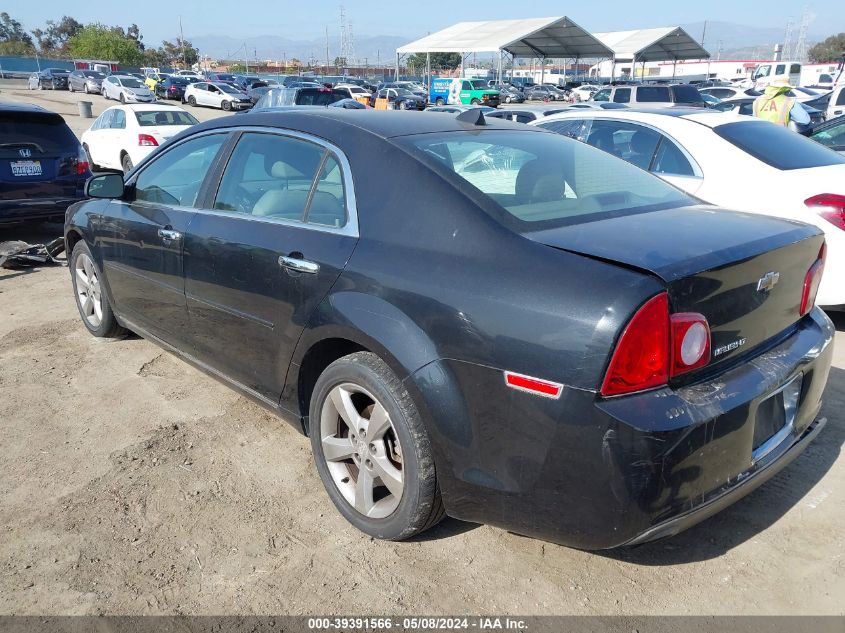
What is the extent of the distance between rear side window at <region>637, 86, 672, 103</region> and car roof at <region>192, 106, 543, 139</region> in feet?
73.4

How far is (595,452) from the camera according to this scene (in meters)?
2.08

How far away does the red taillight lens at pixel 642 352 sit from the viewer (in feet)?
6.72

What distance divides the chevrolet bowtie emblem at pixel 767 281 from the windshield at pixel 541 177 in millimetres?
599

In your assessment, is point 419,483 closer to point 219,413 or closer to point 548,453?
point 548,453

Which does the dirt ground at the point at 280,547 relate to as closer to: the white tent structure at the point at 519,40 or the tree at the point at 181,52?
the white tent structure at the point at 519,40

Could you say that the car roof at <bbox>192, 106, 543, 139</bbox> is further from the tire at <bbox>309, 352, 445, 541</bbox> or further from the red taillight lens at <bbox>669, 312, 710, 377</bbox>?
the red taillight lens at <bbox>669, 312, 710, 377</bbox>

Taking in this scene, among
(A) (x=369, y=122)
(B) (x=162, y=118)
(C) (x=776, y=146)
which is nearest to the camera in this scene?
(A) (x=369, y=122)

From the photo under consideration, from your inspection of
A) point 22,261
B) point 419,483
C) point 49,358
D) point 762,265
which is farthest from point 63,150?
point 762,265

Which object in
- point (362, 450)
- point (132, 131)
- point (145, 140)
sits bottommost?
point (362, 450)

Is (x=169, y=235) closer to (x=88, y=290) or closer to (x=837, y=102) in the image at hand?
(x=88, y=290)

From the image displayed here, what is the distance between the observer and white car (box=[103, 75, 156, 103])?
40.2 metres

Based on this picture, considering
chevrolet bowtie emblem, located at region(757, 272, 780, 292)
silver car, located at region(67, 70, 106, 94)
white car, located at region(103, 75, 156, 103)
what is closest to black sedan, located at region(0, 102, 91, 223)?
chevrolet bowtie emblem, located at region(757, 272, 780, 292)

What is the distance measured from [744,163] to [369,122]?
360 centimetres

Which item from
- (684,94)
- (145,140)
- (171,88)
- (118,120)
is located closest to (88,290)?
(145,140)
